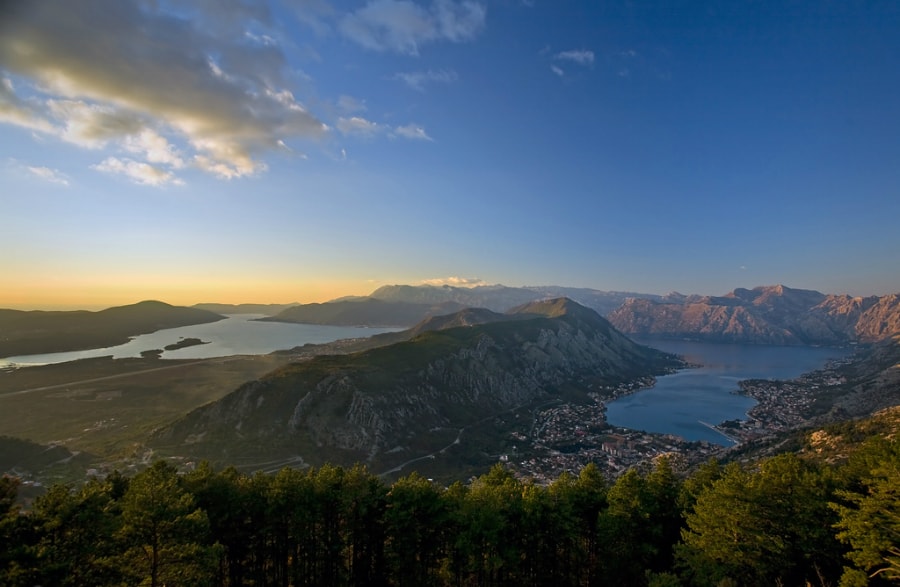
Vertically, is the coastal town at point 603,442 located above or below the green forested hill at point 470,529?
below

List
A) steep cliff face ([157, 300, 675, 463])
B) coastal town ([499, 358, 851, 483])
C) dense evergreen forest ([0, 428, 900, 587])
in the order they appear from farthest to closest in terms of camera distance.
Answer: steep cliff face ([157, 300, 675, 463]), coastal town ([499, 358, 851, 483]), dense evergreen forest ([0, 428, 900, 587])

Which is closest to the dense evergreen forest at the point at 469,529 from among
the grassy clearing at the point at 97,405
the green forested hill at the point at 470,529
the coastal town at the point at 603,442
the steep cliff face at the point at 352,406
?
the green forested hill at the point at 470,529

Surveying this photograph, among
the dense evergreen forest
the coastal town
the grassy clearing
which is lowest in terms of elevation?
the coastal town

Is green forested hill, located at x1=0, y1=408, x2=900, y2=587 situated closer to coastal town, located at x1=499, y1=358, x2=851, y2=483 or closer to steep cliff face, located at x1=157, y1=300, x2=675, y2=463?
coastal town, located at x1=499, y1=358, x2=851, y2=483

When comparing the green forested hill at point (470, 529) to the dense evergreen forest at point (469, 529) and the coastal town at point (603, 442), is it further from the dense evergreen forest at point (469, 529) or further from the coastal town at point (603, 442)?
the coastal town at point (603, 442)

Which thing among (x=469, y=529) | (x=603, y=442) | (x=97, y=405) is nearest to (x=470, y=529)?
(x=469, y=529)

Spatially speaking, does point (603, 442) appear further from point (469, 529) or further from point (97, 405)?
point (97, 405)

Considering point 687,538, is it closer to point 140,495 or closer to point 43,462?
point 140,495

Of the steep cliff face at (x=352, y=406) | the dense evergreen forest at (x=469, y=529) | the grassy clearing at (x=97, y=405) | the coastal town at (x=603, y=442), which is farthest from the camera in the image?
the grassy clearing at (x=97, y=405)

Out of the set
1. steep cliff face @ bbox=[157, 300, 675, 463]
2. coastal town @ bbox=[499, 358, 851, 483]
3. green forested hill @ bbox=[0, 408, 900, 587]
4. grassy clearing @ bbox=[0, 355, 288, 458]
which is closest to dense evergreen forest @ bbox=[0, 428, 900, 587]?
green forested hill @ bbox=[0, 408, 900, 587]
